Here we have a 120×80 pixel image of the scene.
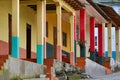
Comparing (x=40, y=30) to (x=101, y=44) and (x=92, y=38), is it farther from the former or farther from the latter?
(x=101, y=44)

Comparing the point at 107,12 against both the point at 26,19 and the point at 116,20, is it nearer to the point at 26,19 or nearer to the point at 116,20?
the point at 116,20

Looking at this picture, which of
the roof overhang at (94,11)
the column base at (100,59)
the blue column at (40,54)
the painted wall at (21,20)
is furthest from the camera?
the column base at (100,59)

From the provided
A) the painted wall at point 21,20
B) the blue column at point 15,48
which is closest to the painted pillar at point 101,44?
the painted wall at point 21,20

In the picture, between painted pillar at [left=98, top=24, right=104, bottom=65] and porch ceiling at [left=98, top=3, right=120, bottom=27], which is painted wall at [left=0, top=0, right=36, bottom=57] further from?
painted pillar at [left=98, top=24, right=104, bottom=65]

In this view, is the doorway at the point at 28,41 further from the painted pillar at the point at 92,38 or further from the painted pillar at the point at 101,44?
the painted pillar at the point at 101,44

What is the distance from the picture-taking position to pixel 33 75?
50.1 feet

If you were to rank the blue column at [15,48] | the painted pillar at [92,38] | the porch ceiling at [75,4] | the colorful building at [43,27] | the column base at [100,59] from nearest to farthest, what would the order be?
the blue column at [15,48]
the colorful building at [43,27]
the porch ceiling at [75,4]
the painted pillar at [92,38]
the column base at [100,59]

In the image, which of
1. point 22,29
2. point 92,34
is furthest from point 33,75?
point 92,34

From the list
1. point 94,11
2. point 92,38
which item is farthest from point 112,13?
point 94,11

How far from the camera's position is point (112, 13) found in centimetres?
3177

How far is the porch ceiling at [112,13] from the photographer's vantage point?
30.3 meters

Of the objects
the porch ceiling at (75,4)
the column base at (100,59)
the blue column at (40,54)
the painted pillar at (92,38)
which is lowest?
the column base at (100,59)

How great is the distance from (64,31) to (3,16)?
41.6 feet

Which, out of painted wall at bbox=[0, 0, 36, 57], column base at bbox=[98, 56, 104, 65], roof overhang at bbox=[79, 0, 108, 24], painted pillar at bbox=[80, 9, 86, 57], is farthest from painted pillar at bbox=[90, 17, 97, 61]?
painted wall at bbox=[0, 0, 36, 57]
